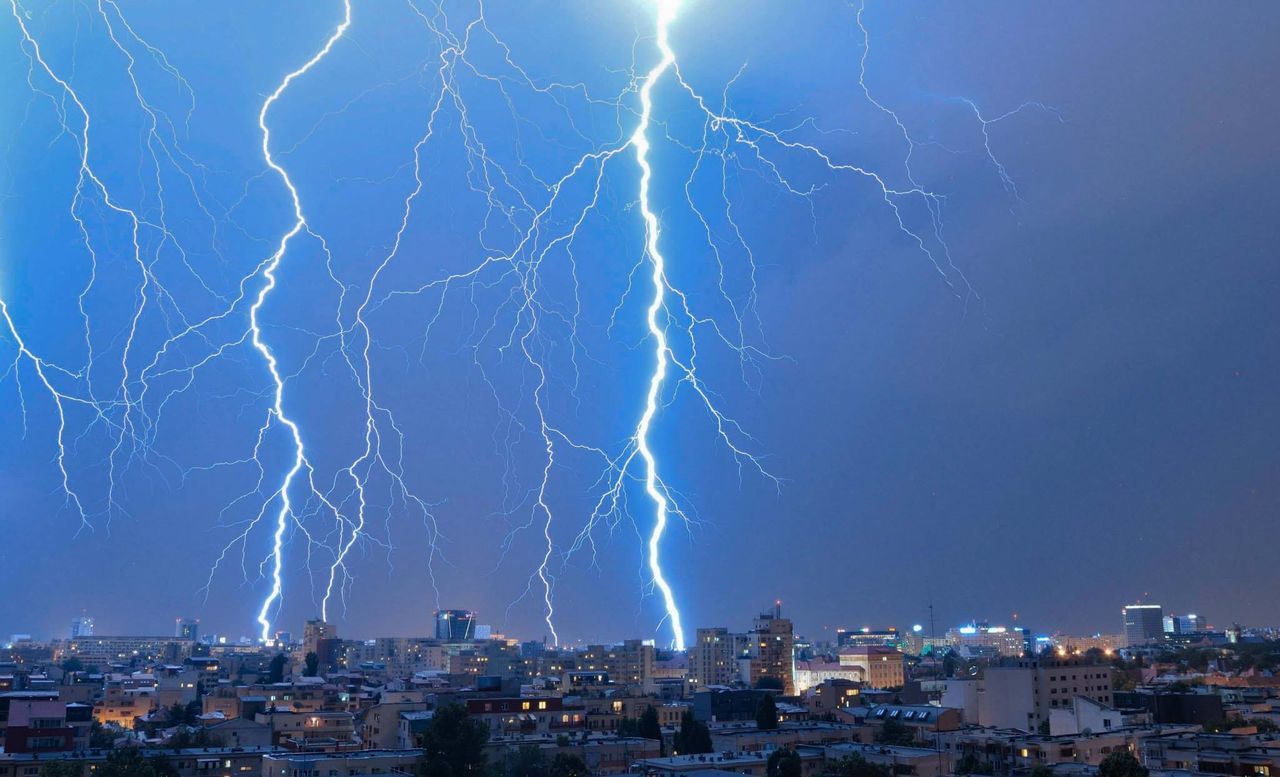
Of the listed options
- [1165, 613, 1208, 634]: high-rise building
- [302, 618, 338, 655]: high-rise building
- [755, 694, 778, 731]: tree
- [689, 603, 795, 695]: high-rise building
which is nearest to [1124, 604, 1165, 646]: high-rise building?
[1165, 613, 1208, 634]: high-rise building

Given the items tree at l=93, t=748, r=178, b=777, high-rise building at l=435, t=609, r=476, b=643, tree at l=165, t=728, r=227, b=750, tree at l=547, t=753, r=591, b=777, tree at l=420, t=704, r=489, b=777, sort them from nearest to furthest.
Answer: tree at l=93, t=748, r=178, b=777 → tree at l=420, t=704, r=489, b=777 → tree at l=547, t=753, r=591, b=777 → tree at l=165, t=728, r=227, b=750 → high-rise building at l=435, t=609, r=476, b=643

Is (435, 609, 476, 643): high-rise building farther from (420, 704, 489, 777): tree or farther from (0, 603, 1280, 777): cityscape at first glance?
(420, 704, 489, 777): tree

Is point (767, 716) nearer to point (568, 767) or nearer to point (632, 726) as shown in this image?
point (632, 726)

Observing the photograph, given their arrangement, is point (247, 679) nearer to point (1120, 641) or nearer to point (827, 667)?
point (827, 667)

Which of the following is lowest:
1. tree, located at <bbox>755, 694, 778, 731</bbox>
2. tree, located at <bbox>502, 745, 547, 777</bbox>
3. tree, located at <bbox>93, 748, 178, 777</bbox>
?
tree, located at <bbox>502, 745, 547, 777</bbox>

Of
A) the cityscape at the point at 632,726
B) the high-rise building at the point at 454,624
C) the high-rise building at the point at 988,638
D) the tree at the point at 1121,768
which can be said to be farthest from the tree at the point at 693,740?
the high-rise building at the point at 988,638

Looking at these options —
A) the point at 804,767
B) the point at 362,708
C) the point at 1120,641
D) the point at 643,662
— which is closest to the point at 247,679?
the point at 362,708
